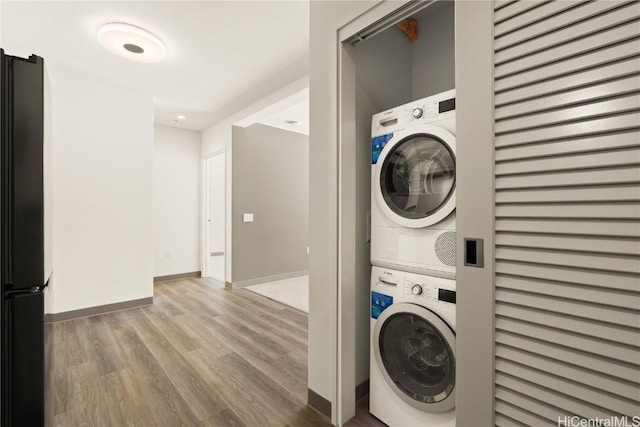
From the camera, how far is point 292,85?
3.34 m

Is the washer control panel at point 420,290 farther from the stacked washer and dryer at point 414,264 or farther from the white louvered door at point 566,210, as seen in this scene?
the white louvered door at point 566,210

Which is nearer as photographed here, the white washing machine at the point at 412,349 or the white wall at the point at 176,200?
the white washing machine at the point at 412,349

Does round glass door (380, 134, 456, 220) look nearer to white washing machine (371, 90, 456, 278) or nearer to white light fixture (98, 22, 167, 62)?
white washing machine (371, 90, 456, 278)

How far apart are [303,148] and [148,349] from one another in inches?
156

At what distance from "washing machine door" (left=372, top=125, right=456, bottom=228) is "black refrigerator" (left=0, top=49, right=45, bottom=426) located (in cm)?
150

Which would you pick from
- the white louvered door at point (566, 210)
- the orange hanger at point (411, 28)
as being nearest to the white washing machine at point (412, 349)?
the white louvered door at point (566, 210)

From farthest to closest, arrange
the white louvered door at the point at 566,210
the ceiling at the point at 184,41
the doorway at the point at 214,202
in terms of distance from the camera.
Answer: the doorway at the point at 214,202, the ceiling at the point at 184,41, the white louvered door at the point at 566,210

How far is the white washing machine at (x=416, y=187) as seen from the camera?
1.39 meters

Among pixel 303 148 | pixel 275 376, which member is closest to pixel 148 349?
pixel 275 376

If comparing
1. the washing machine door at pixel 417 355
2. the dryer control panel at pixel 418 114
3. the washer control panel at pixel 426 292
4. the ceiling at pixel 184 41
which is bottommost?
the washing machine door at pixel 417 355

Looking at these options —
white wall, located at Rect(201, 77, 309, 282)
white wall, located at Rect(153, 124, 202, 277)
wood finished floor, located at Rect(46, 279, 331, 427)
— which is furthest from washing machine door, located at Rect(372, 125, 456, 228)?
white wall, located at Rect(153, 124, 202, 277)

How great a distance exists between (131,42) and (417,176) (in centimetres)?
259

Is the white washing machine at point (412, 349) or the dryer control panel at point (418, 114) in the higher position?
the dryer control panel at point (418, 114)

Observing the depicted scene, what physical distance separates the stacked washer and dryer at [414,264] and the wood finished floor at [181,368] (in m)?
0.53
